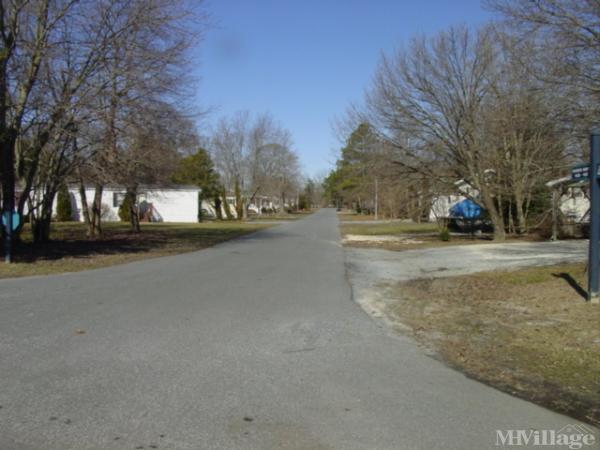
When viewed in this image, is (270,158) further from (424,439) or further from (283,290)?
(424,439)

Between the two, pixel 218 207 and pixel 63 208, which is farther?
pixel 218 207

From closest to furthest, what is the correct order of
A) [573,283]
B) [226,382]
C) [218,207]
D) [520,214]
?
[226,382], [573,283], [520,214], [218,207]

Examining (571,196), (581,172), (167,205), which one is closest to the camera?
(581,172)

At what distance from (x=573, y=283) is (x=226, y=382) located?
27.3 ft

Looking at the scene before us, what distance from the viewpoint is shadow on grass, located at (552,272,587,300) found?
10.0m

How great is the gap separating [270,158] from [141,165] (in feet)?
157

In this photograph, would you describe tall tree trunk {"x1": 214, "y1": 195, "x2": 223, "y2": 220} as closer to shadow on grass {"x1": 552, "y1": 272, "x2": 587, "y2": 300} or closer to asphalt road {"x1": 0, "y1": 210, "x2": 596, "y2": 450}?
shadow on grass {"x1": 552, "y1": 272, "x2": 587, "y2": 300}

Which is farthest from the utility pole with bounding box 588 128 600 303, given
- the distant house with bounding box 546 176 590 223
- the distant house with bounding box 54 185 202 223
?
the distant house with bounding box 54 185 202 223

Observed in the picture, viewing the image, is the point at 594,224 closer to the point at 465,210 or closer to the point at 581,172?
the point at 581,172

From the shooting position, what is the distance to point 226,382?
539 cm

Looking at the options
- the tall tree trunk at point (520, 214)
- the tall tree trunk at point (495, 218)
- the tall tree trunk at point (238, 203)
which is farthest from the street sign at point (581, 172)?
the tall tree trunk at point (238, 203)

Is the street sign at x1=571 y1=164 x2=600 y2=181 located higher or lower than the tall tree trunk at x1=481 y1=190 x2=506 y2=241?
higher

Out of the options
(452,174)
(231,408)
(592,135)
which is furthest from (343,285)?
(452,174)

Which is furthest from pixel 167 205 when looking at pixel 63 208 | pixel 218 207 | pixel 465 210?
Answer: pixel 465 210
